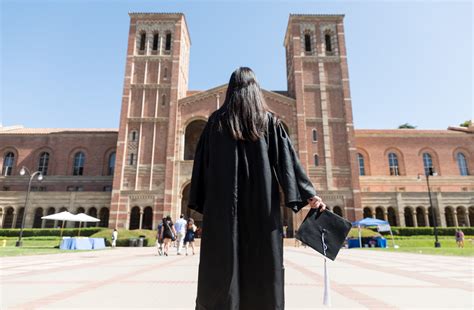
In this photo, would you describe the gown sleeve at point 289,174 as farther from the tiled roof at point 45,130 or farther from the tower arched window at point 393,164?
the tower arched window at point 393,164

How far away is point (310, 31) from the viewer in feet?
120

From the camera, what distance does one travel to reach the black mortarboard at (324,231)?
2.53 m

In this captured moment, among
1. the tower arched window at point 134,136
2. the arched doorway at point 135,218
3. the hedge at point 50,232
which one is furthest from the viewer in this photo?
the tower arched window at point 134,136

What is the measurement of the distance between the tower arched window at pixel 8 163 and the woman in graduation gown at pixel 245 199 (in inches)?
1864

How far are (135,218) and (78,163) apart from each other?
1423 cm

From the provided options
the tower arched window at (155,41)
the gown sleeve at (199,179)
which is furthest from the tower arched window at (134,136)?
the gown sleeve at (199,179)

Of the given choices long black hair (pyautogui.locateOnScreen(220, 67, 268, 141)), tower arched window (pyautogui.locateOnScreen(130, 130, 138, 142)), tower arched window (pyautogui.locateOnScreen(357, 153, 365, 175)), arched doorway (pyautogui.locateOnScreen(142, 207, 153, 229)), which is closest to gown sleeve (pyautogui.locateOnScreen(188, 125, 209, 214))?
long black hair (pyautogui.locateOnScreen(220, 67, 268, 141))

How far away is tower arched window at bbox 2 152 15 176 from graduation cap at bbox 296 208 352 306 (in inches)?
1885

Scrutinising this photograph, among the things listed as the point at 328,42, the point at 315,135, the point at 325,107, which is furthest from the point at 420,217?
the point at 328,42

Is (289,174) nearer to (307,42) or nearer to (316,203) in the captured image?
(316,203)

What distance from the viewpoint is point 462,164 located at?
135 ft

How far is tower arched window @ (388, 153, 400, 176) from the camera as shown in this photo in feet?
133

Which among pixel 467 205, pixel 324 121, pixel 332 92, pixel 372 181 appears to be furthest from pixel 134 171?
pixel 467 205

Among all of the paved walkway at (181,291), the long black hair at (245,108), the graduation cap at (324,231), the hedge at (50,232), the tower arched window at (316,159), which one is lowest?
the paved walkway at (181,291)
